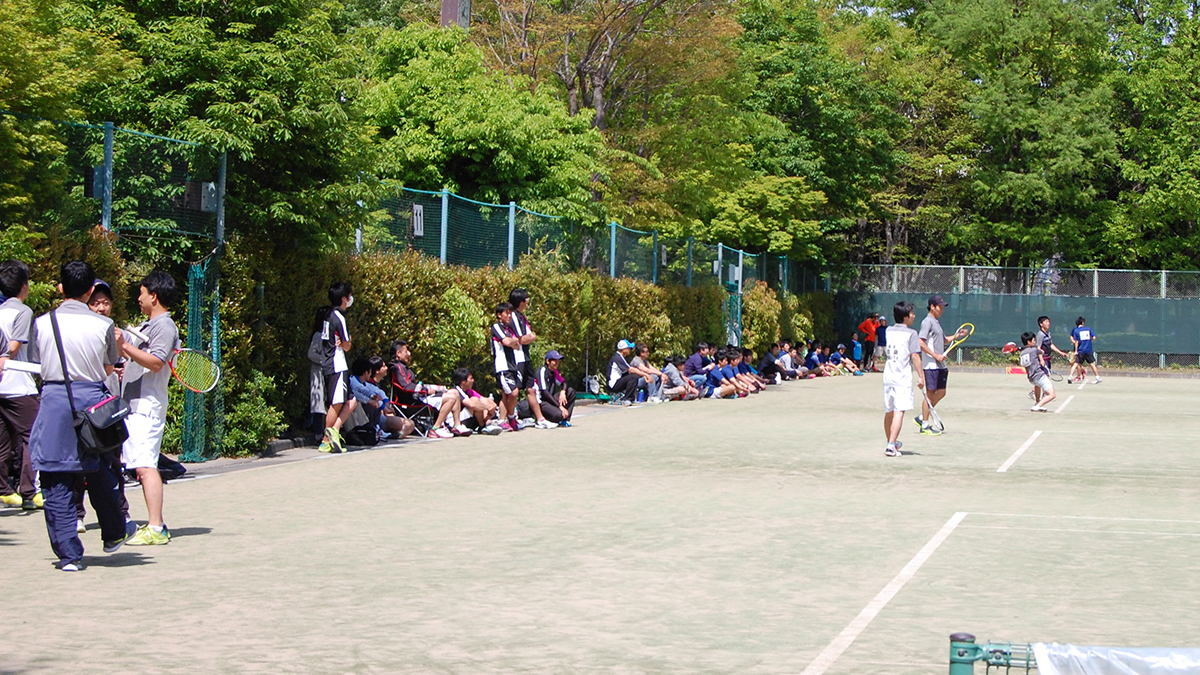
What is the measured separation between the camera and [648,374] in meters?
27.6

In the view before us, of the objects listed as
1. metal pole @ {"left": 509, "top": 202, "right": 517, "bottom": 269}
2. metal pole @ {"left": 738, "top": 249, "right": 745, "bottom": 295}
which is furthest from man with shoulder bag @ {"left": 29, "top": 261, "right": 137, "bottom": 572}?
metal pole @ {"left": 738, "top": 249, "right": 745, "bottom": 295}

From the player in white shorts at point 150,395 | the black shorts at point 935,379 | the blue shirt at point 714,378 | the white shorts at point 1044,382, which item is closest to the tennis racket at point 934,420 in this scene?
the black shorts at point 935,379

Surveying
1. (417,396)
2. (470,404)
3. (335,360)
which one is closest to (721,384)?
(470,404)

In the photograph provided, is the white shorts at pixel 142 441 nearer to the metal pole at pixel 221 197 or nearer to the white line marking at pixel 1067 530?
the metal pole at pixel 221 197

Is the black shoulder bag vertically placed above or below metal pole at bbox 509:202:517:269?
below

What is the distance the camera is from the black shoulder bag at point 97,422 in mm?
8461

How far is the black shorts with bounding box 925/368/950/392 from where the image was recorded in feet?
69.3

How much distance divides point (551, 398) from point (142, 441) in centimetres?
1218

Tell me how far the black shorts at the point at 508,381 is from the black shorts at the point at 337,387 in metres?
4.07

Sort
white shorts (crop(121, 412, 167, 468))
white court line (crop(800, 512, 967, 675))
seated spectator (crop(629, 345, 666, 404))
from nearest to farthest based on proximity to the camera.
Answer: white court line (crop(800, 512, 967, 675)), white shorts (crop(121, 412, 167, 468)), seated spectator (crop(629, 345, 666, 404))

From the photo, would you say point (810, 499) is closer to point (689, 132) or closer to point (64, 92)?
point (64, 92)

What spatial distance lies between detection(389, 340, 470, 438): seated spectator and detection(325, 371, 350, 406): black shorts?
2.00m

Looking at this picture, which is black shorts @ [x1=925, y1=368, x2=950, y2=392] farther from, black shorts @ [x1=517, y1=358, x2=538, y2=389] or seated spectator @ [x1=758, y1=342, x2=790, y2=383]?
seated spectator @ [x1=758, y1=342, x2=790, y2=383]

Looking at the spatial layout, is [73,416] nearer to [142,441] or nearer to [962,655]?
[142,441]
